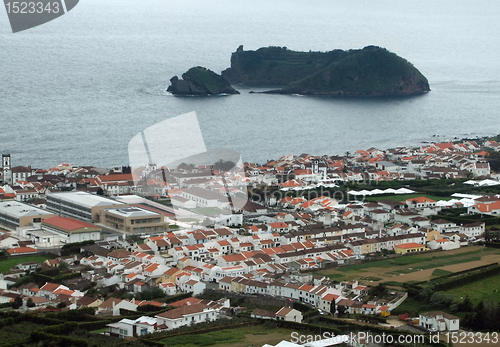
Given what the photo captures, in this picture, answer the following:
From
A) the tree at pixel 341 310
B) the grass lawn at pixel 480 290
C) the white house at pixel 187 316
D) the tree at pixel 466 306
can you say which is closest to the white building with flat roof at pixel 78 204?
the white house at pixel 187 316

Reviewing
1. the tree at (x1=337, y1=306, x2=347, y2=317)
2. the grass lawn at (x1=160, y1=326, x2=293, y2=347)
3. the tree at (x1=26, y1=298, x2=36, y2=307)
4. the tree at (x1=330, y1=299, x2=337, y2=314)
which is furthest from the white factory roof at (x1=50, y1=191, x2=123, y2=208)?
the grass lawn at (x1=160, y1=326, x2=293, y2=347)

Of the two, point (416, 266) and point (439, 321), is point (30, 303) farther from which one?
point (416, 266)

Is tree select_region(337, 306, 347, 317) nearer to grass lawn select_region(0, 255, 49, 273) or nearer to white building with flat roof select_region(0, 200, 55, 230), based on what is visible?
grass lawn select_region(0, 255, 49, 273)

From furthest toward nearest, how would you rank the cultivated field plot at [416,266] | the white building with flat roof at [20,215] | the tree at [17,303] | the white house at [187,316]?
1. the white building with flat roof at [20,215]
2. the cultivated field plot at [416,266]
3. the tree at [17,303]
4. the white house at [187,316]

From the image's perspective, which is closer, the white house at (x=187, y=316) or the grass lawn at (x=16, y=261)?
the white house at (x=187, y=316)

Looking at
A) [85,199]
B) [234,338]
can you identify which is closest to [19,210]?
[85,199]

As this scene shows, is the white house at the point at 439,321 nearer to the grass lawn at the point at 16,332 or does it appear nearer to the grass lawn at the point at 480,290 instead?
the grass lawn at the point at 480,290

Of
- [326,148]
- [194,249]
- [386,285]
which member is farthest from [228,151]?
[386,285]
